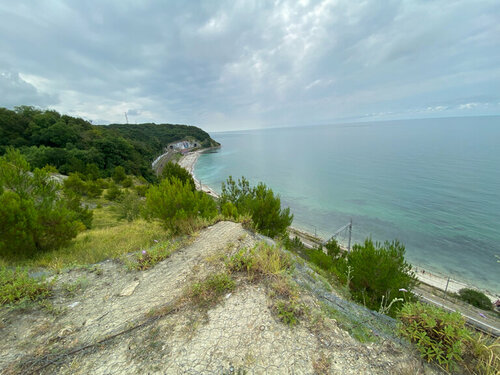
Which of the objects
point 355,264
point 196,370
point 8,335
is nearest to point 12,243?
point 8,335

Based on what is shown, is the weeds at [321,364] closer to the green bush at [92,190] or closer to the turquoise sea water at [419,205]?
the turquoise sea water at [419,205]

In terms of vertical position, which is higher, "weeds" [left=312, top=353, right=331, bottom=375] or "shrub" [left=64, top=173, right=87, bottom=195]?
"weeds" [left=312, top=353, right=331, bottom=375]

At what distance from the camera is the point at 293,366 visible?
2365 millimetres

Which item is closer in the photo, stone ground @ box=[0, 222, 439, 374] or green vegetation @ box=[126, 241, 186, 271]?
stone ground @ box=[0, 222, 439, 374]

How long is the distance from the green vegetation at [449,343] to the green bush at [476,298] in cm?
2221

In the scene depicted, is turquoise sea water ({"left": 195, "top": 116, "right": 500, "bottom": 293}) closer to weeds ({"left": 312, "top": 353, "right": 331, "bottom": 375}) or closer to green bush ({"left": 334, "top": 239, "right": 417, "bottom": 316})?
green bush ({"left": 334, "top": 239, "right": 417, "bottom": 316})

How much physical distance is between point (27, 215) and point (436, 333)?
1093 centimetres

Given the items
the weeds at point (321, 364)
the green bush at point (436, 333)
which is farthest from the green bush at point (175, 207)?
the green bush at point (436, 333)

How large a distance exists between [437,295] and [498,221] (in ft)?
78.7

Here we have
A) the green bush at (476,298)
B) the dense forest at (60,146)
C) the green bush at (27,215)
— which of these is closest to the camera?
the green bush at (27,215)

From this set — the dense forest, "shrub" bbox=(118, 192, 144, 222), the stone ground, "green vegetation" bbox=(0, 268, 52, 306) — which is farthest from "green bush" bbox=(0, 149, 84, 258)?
the dense forest

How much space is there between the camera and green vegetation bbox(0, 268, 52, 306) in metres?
3.56

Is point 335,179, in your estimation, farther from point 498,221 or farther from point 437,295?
point 437,295

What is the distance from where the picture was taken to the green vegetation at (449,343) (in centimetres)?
225
